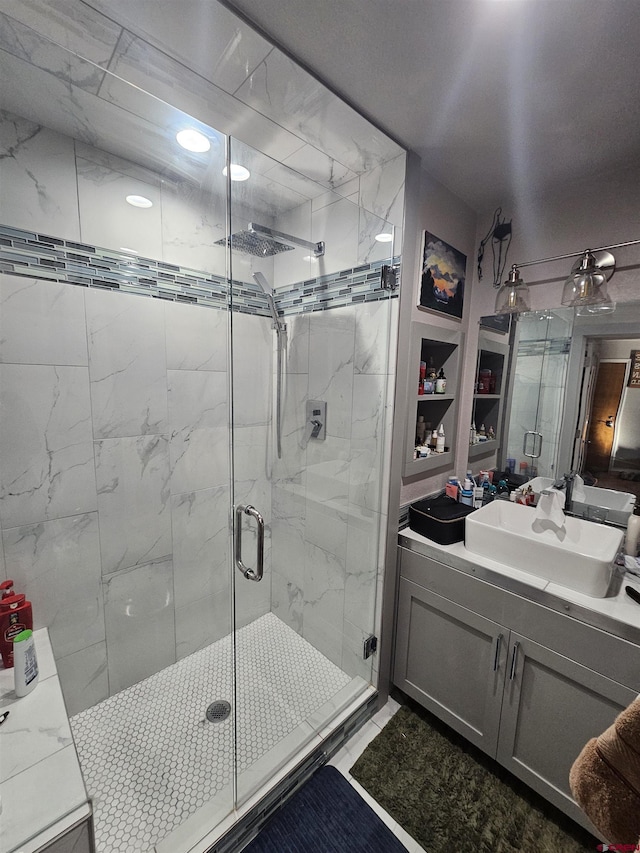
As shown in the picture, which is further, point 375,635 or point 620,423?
point 375,635

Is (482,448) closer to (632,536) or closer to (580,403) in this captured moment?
(580,403)

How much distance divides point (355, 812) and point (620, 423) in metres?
1.84

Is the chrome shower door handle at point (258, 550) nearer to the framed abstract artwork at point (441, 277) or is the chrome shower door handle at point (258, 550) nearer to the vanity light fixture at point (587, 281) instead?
the framed abstract artwork at point (441, 277)

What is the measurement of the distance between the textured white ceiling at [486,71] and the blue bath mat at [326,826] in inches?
99.5

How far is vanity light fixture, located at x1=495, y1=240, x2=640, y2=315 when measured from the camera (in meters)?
1.44

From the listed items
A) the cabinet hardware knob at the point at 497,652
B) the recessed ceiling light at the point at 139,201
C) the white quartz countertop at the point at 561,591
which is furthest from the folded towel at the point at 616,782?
the recessed ceiling light at the point at 139,201

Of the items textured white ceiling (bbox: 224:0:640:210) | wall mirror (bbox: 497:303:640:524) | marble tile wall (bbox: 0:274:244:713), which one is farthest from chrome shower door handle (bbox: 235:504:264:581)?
textured white ceiling (bbox: 224:0:640:210)

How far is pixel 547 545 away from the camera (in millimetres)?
1312

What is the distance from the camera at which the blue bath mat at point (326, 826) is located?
1.24 metres

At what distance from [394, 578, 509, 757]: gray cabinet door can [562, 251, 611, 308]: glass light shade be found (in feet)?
4.45

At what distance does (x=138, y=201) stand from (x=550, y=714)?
263 cm

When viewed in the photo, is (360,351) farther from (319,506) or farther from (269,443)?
(319,506)

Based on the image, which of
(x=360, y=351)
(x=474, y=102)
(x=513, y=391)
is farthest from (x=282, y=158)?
(x=513, y=391)

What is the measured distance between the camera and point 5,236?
1327 millimetres
